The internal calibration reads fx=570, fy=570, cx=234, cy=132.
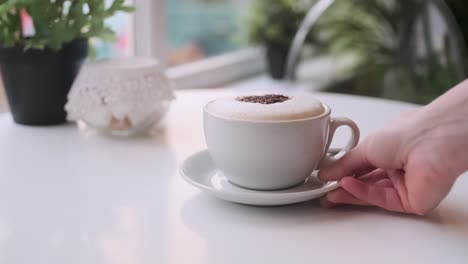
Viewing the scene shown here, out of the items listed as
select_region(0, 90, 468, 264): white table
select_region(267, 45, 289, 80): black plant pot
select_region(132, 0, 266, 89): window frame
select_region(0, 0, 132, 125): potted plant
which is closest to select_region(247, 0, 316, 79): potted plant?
select_region(267, 45, 289, 80): black plant pot

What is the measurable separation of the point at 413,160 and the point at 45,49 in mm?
575

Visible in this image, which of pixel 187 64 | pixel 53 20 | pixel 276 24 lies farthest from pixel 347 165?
pixel 276 24

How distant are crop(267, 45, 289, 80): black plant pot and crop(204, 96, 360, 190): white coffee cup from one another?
1.39 m

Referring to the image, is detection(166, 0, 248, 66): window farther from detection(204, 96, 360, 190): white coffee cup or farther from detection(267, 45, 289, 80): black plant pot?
detection(204, 96, 360, 190): white coffee cup

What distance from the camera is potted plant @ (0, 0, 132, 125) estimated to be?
85 cm

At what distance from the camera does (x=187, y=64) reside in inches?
72.9

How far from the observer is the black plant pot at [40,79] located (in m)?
0.87

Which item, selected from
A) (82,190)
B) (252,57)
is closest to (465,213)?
(82,190)

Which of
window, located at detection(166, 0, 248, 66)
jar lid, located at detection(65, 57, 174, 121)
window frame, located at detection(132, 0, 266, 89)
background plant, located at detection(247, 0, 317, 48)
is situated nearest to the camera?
jar lid, located at detection(65, 57, 174, 121)

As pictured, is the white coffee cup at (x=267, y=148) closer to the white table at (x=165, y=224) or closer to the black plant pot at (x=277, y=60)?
the white table at (x=165, y=224)

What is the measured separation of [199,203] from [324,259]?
0.17 meters

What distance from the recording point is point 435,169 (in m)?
0.56

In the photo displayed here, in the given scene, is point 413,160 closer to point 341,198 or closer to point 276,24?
point 341,198

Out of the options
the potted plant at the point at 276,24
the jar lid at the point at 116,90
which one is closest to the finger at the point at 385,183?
the jar lid at the point at 116,90
